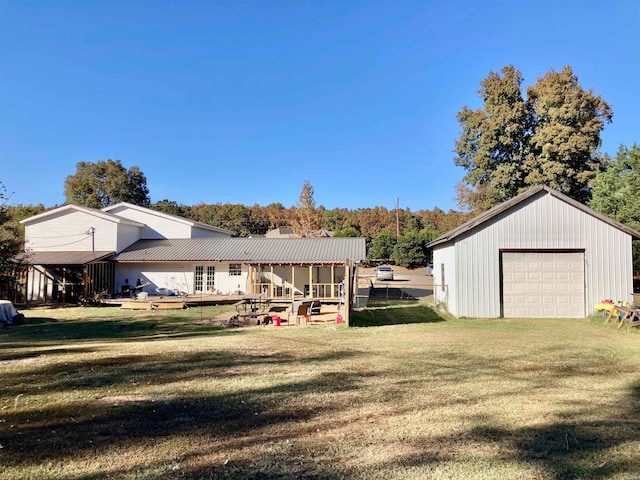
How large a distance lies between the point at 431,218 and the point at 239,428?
73.0 metres

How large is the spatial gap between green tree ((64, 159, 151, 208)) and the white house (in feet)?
84.0

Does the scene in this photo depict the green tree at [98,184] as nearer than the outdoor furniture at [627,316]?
No

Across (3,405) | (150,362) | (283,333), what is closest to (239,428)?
(3,405)

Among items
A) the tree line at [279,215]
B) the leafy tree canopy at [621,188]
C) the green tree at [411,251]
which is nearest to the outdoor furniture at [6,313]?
the tree line at [279,215]

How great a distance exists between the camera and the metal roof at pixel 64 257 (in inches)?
926

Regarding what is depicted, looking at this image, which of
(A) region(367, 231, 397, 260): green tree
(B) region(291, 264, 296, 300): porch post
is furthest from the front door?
(A) region(367, 231, 397, 260): green tree

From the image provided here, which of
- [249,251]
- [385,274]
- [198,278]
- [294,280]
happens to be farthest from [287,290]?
[385,274]

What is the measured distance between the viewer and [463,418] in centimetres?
507

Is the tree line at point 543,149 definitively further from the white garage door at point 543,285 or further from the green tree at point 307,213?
the green tree at point 307,213

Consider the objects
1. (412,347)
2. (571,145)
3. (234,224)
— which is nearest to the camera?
(412,347)

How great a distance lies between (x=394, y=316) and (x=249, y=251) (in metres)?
12.1

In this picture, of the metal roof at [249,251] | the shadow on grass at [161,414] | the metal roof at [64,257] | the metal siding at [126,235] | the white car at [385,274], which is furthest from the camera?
the white car at [385,274]

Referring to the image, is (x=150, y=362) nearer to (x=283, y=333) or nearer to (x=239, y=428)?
(x=239, y=428)

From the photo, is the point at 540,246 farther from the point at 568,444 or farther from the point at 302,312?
the point at 568,444
